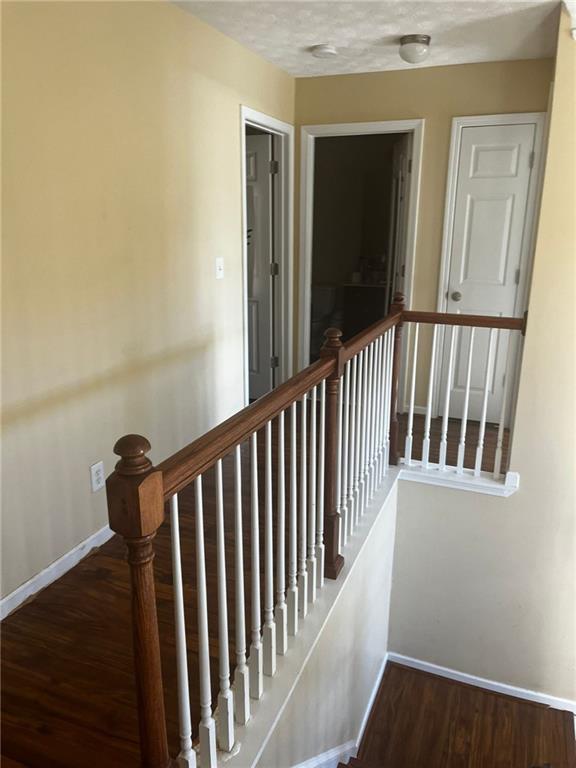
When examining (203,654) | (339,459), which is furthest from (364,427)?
(203,654)

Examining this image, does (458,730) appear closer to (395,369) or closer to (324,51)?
(395,369)

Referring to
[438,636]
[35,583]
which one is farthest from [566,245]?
[35,583]

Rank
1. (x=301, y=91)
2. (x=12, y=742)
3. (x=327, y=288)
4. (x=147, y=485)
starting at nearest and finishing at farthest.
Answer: (x=147, y=485), (x=12, y=742), (x=301, y=91), (x=327, y=288)

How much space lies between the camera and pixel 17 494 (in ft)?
6.73

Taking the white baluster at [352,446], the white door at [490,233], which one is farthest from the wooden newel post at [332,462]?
the white door at [490,233]

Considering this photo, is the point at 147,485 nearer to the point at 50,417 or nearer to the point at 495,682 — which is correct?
the point at 50,417

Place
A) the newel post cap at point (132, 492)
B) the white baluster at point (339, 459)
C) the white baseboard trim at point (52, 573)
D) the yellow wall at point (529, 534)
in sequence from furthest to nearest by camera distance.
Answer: the yellow wall at point (529, 534), the white baluster at point (339, 459), the white baseboard trim at point (52, 573), the newel post cap at point (132, 492)

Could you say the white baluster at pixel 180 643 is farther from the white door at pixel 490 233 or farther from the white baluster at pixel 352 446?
the white door at pixel 490 233

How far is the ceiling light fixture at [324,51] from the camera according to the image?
3193 millimetres

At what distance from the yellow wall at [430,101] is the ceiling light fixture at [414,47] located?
0.51m

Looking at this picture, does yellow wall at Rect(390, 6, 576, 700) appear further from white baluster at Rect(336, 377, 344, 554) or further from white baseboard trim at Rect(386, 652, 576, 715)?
white baluster at Rect(336, 377, 344, 554)

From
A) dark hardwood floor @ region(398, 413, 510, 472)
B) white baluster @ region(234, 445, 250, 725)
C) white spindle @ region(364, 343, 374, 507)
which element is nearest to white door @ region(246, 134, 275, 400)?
dark hardwood floor @ region(398, 413, 510, 472)

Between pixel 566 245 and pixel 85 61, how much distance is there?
2.27 m

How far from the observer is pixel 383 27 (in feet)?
9.50
